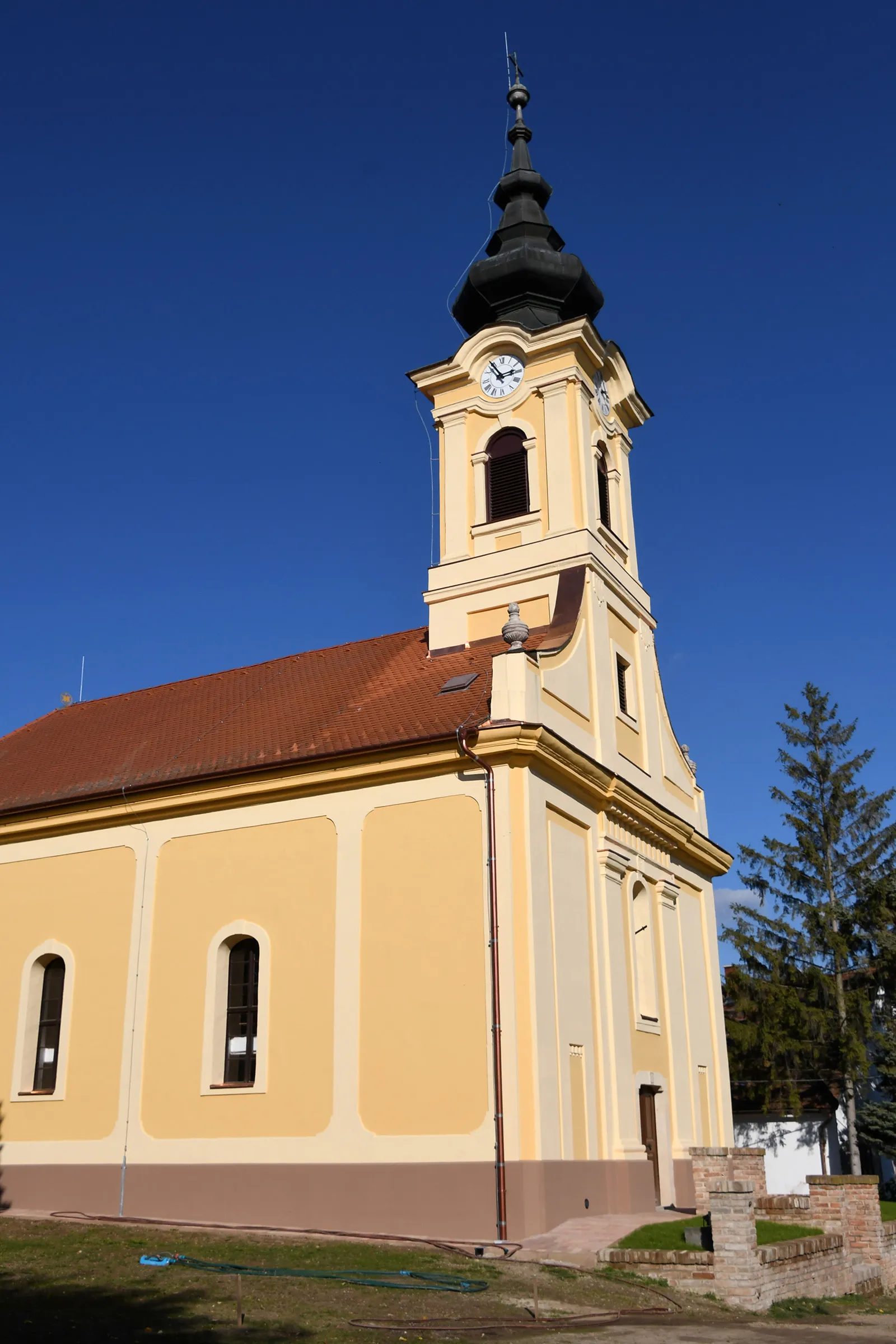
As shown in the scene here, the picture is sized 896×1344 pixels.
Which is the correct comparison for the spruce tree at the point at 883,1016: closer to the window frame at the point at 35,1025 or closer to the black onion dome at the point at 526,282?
the black onion dome at the point at 526,282

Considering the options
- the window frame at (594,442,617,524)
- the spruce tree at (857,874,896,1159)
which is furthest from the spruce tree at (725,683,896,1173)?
the window frame at (594,442,617,524)

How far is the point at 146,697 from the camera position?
26.0m

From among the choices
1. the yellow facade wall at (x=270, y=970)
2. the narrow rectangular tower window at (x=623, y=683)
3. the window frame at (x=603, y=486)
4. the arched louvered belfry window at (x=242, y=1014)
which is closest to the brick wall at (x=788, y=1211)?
the yellow facade wall at (x=270, y=970)

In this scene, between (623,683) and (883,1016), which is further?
(883,1016)

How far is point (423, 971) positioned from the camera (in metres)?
17.1

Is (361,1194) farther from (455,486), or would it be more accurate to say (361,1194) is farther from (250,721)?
(455,486)

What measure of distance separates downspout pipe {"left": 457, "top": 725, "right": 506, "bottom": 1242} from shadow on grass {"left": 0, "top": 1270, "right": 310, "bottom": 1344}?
552 cm

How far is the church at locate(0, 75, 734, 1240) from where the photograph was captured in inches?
654

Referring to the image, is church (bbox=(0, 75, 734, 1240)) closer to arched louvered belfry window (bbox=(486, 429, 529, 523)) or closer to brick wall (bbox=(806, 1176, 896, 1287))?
arched louvered belfry window (bbox=(486, 429, 529, 523))

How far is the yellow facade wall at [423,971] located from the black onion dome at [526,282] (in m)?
11.1

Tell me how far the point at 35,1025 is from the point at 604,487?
1445cm

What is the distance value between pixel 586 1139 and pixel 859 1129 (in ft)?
54.4

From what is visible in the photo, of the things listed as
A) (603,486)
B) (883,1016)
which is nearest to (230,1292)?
(603,486)

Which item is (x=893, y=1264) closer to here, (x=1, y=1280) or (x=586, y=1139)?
(x=586, y=1139)
